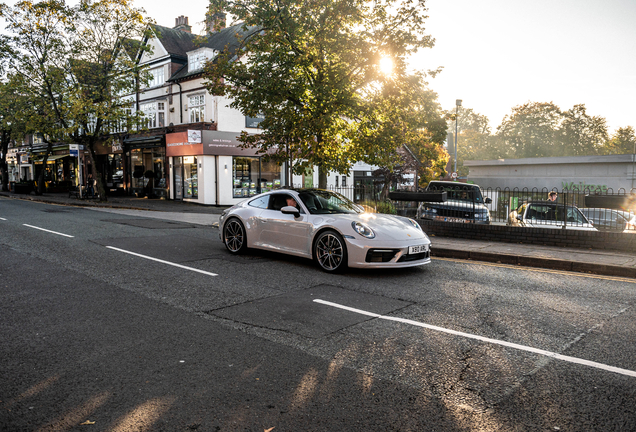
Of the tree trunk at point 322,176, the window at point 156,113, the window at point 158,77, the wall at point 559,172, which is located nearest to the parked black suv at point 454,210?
the tree trunk at point 322,176

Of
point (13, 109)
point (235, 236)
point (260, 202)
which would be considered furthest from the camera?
point (13, 109)

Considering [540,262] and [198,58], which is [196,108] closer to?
[198,58]

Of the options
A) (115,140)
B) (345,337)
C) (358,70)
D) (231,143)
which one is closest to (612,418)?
(345,337)

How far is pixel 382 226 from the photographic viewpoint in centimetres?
772

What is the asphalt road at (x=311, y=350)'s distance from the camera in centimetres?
308

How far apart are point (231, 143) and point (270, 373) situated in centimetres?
2545

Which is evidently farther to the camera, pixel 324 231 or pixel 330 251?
pixel 324 231

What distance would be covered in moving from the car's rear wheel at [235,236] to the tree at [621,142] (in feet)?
251

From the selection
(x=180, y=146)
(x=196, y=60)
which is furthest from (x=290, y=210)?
(x=196, y=60)

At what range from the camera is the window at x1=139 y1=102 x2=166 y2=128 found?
3114 centimetres

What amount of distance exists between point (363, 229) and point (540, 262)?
13.2ft

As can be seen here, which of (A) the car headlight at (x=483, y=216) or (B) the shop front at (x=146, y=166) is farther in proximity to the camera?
(B) the shop front at (x=146, y=166)

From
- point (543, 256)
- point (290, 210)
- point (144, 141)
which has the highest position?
point (144, 141)

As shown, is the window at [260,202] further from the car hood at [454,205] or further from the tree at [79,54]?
the tree at [79,54]
